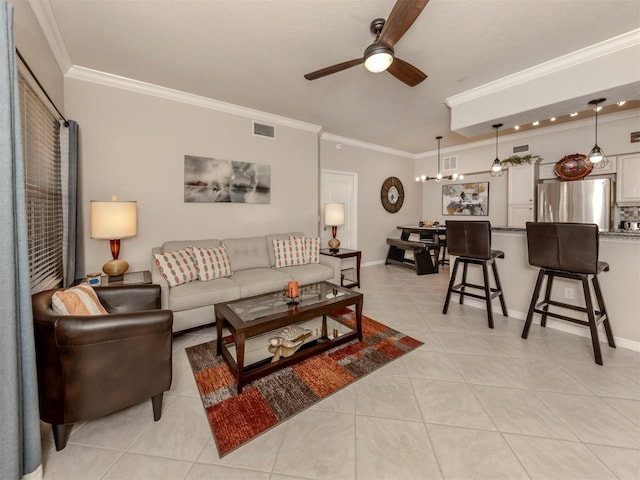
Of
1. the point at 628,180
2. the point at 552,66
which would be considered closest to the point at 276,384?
the point at 552,66

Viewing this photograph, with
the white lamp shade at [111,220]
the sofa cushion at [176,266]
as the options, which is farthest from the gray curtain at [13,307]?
the sofa cushion at [176,266]

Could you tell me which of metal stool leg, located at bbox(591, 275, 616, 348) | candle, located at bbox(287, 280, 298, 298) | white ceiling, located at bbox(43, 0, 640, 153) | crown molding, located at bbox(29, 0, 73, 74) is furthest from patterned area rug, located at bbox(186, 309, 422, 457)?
crown molding, located at bbox(29, 0, 73, 74)

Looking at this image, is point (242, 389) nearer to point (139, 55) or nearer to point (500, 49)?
point (139, 55)

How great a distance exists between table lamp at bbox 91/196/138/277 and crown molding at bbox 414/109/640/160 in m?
6.26

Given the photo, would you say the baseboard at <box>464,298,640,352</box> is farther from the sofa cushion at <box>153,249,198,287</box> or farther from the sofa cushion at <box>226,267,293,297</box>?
the sofa cushion at <box>153,249,198,287</box>

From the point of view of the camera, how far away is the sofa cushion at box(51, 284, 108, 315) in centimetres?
148

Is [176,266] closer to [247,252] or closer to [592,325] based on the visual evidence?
[247,252]

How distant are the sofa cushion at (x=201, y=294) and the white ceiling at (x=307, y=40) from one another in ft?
7.30

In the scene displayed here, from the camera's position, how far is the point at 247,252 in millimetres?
3633

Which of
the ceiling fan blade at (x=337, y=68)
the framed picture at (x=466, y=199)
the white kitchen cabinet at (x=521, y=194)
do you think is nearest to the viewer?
the ceiling fan blade at (x=337, y=68)

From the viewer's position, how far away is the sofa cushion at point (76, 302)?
58.1 inches

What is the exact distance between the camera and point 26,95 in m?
1.83

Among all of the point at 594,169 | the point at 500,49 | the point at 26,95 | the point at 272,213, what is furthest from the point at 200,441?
the point at 594,169

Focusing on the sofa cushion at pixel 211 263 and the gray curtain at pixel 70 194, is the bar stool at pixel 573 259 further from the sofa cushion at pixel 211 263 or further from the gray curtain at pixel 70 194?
the gray curtain at pixel 70 194
